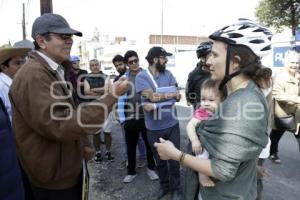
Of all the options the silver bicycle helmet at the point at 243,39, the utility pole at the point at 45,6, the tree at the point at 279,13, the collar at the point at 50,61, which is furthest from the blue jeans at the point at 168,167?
the tree at the point at 279,13

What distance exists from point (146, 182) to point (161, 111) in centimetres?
130

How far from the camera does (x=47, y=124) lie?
195 cm

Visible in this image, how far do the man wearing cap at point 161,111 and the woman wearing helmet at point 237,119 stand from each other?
237cm

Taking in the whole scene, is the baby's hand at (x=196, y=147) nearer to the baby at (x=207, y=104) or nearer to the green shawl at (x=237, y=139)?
the baby at (x=207, y=104)

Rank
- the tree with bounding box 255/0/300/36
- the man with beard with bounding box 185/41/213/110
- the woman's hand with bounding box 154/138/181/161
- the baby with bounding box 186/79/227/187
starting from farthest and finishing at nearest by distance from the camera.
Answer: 1. the tree with bounding box 255/0/300/36
2. the man with beard with bounding box 185/41/213/110
3. the baby with bounding box 186/79/227/187
4. the woman's hand with bounding box 154/138/181/161

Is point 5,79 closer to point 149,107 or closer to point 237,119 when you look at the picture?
point 149,107

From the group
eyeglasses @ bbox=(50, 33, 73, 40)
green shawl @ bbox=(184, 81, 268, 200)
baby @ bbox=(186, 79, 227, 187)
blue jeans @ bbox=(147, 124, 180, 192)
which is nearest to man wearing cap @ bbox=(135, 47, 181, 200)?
blue jeans @ bbox=(147, 124, 180, 192)

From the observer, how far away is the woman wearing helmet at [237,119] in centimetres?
162

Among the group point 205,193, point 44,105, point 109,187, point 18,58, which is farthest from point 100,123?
point 109,187

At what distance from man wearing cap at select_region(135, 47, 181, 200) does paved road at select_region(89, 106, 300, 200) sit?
366 millimetres

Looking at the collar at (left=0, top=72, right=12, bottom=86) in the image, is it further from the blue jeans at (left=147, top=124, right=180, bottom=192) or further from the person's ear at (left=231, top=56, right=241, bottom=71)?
the person's ear at (left=231, top=56, right=241, bottom=71)

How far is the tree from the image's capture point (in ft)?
70.7

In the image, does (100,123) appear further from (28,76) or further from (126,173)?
(126,173)

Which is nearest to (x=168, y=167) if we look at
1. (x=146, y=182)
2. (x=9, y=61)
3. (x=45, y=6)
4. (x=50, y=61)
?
(x=146, y=182)
